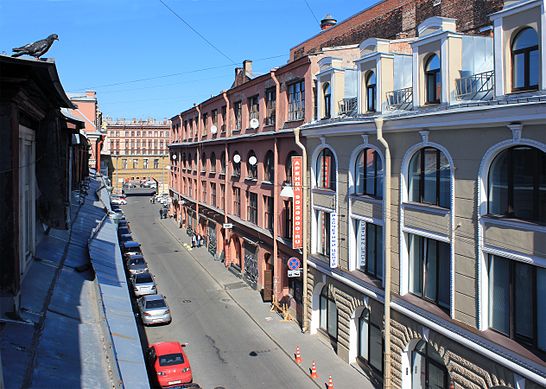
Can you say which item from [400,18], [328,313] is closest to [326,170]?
[328,313]

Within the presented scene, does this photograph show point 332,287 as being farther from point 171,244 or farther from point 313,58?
point 171,244

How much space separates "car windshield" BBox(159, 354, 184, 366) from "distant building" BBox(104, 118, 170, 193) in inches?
3015

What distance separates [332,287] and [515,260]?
31.5ft

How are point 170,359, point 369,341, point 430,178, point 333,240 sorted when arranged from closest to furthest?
point 430,178 → point 170,359 → point 369,341 → point 333,240

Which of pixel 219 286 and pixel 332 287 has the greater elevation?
pixel 332 287

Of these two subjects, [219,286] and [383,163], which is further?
[219,286]

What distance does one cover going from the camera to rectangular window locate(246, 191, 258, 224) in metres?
30.5

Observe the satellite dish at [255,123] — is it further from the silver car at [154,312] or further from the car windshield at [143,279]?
the silver car at [154,312]

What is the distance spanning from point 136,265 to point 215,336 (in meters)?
10.9

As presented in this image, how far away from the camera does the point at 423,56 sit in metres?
14.8

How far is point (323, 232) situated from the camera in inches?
855

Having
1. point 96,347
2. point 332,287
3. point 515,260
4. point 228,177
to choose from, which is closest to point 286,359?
point 332,287

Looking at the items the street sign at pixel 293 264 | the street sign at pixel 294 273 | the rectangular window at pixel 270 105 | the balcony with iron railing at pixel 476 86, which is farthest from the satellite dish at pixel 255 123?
the balcony with iron railing at pixel 476 86

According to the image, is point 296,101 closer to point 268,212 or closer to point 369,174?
point 268,212
